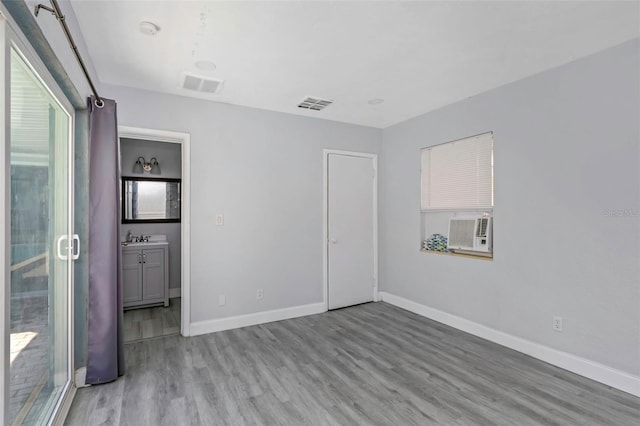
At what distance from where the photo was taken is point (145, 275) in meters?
4.38

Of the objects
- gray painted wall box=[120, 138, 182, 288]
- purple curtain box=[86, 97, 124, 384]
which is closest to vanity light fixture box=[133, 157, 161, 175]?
gray painted wall box=[120, 138, 182, 288]

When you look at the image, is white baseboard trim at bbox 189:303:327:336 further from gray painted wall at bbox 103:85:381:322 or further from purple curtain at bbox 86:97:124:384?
purple curtain at bbox 86:97:124:384

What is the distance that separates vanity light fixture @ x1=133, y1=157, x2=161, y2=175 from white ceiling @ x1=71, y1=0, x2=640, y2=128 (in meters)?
1.89

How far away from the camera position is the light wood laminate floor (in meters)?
2.08

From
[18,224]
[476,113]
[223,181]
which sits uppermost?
[476,113]

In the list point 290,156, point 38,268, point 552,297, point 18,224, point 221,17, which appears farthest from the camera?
point 290,156

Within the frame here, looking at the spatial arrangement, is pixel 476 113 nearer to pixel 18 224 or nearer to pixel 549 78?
pixel 549 78

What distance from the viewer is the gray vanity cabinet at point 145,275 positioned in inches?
168

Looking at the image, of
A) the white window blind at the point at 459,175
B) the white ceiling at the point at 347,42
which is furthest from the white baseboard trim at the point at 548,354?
the white ceiling at the point at 347,42

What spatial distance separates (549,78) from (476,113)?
72 cm

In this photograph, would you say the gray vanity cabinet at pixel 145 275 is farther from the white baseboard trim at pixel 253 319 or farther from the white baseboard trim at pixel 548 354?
the white baseboard trim at pixel 548 354

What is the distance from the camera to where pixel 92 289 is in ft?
8.02

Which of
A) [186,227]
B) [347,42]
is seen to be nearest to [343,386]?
[186,227]

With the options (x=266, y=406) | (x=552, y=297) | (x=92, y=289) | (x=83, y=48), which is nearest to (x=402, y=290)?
(x=552, y=297)
